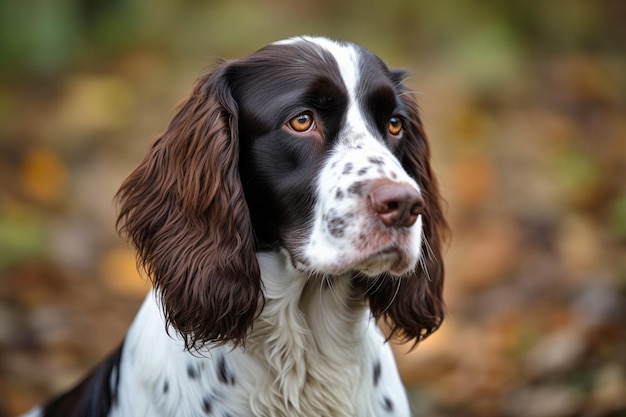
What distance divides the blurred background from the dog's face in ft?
7.02

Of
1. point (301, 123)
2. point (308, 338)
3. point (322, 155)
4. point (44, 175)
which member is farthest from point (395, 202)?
point (44, 175)

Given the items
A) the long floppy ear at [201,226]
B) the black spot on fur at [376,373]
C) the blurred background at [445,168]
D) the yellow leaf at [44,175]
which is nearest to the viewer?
the long floppy ear at [201,226]

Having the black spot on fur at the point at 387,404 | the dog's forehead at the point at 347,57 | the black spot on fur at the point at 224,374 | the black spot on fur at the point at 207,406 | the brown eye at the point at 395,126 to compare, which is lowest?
the black spot on fur at the point at 387,404

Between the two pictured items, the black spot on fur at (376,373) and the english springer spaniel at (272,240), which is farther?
the black spot on fur at (376,373)

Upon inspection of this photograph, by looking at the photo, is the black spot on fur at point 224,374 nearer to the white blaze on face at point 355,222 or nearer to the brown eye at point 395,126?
the white blaze on face at point 355,222

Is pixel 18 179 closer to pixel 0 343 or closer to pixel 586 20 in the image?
pixel 0 343

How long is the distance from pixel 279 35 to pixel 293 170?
5473 mm

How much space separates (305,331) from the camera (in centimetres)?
376

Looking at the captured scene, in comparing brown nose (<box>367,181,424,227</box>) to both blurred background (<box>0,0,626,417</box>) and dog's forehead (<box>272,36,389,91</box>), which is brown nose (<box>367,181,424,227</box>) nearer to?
dog's forehead (<box>272,36,389,91</box>)

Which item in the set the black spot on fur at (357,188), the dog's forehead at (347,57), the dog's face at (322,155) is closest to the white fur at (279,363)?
the dog's face at (322,155)

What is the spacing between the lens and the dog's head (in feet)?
11.3

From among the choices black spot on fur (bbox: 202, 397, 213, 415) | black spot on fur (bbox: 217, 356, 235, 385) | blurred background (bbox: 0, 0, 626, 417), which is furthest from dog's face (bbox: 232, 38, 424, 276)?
blurred background (bbox: 0, 0, 626, 417)

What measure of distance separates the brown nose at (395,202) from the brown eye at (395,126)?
1.74 feet

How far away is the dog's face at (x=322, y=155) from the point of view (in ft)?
11.1
